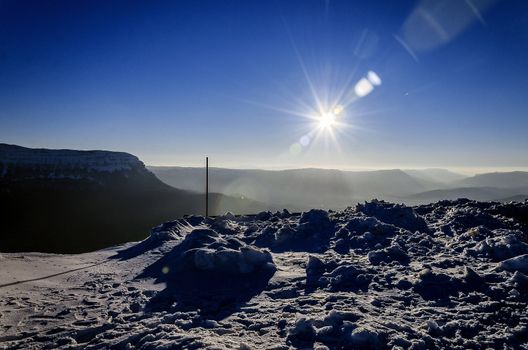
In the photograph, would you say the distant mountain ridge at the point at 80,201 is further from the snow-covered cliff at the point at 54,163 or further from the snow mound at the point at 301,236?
the snow mound at the point at 301,236

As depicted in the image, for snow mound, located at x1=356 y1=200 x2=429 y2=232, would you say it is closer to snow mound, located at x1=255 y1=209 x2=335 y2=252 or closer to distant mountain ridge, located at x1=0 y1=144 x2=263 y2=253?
snow mound, located at x1=255 y1=209 x2=335 y2=252

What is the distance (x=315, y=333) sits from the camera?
526 centimetres

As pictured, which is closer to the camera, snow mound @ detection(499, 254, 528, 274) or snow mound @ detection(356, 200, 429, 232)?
snow mound @ detection(499, 254, 528, 274)

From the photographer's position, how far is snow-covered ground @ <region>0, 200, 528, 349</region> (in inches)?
209

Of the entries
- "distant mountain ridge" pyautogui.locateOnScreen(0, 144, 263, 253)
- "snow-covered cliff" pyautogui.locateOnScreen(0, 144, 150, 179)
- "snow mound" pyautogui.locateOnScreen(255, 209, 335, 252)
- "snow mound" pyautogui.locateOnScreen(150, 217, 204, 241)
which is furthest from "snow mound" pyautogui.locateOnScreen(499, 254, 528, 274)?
"snow-covered cliff" pyautogui.locateOnScreen(0, 144, 150, 179)

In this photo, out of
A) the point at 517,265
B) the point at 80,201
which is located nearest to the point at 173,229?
the point at 517,265

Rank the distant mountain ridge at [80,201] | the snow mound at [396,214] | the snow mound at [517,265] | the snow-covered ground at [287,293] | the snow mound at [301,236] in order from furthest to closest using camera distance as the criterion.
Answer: the distant mountain ridge at [80,201]
the snow mound at [396,214]
the snow mound at [301,236]
the snow mound at [517,265]
the snow-covered ground at [287,293]

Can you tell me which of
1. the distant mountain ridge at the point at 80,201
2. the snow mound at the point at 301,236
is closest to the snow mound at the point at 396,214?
the snow mound at the point at 301,236

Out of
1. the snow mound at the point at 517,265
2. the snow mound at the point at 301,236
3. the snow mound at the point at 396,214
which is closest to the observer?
the snow mound at the point at 517,265

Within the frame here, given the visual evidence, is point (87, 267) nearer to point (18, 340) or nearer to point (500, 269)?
point (18, 340)

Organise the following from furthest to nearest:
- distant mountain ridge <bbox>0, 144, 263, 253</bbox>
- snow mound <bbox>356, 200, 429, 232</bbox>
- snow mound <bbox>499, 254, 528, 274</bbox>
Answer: distant mountain ridge <bbox>0, 144, 263, 253</bbox> → snow mound <bbox>356, 200, 429, 232</bbox> → snow mound <bbox>499, 254, 528, 274</bbox>

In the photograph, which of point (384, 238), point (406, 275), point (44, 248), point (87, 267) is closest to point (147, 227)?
point (44, 248)

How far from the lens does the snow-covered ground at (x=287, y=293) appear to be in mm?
5301

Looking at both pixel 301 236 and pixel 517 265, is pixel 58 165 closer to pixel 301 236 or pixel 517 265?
pixel 301 236
